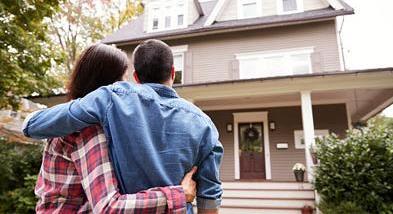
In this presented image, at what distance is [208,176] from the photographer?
41.0 inches

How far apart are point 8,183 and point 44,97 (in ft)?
8.21

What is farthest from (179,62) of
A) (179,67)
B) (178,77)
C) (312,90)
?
(312,90)

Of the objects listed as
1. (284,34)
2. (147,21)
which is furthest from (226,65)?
(147,21)

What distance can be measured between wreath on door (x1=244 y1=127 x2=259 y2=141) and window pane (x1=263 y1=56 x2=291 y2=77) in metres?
1.88

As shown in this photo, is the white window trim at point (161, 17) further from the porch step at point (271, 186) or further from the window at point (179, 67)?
the porch step at point (271, 186)

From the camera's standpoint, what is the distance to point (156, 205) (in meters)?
0.87

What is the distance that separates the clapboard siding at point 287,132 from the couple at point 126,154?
7.89 meters

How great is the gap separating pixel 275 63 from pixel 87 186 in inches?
345

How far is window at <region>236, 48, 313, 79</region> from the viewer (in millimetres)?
8648

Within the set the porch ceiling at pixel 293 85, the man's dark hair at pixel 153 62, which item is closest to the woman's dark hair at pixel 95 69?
the man's dark hair at pixel 153 62

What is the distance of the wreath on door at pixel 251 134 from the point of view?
890 cm

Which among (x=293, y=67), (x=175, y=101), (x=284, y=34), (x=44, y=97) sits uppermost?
(x=284, y=34)

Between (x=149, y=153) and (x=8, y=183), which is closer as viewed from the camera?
(x=149, y=153)

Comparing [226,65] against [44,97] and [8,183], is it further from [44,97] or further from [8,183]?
[8,183]
